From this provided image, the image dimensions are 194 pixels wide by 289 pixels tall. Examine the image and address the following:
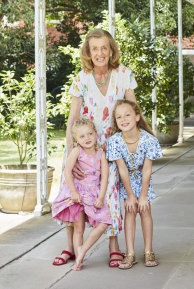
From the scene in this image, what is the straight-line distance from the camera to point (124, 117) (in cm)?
483

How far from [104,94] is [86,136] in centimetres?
41

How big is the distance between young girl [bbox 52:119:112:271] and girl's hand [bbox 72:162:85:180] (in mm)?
24

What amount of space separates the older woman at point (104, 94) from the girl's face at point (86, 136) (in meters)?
0.16

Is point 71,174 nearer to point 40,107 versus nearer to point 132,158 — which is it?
point 132,158

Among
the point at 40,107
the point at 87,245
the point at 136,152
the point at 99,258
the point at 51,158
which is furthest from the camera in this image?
the point at 51,158

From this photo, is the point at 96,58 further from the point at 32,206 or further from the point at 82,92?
the point at 32,206

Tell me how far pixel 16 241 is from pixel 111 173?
1.45m

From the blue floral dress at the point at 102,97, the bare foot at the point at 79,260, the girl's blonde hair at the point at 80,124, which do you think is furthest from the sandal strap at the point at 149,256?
the girl's blonde hair at the point at 80,124

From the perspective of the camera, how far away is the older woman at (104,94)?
491 cm

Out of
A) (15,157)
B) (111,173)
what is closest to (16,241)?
(111,173)

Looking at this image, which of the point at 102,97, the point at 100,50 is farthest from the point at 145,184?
the point at 100,50

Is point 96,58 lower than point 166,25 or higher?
lower

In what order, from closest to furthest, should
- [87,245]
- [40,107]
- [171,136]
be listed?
1. [87,245]
2. [40,107]
3. [171,136]

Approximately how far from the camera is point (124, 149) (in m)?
4.87
